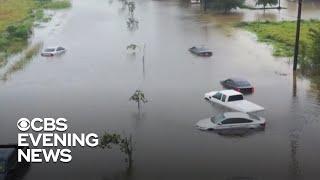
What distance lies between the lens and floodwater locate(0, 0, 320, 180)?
81.0ft

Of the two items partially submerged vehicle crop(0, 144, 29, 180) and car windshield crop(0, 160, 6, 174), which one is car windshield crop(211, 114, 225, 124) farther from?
car windshield crop(0, 160, 6, 174)

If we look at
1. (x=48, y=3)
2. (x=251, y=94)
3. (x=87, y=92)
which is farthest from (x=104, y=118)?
(x=48, y=3)

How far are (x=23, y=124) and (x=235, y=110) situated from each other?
1287 centimetres

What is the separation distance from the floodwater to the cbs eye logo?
1.45 ft

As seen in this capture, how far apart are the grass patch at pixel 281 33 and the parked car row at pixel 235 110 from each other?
13.7m

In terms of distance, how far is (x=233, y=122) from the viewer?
2948 centimetres

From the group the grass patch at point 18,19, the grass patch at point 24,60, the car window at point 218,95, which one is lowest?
the car window at point 218,95

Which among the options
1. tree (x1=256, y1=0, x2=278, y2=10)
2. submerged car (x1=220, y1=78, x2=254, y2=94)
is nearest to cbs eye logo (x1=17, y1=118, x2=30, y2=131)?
submerged car (x1=220, y1=78, x2=254, y2=94)

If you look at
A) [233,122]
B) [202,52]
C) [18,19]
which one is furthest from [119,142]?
[18,19]

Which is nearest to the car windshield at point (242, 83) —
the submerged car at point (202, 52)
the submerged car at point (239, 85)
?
the submerged car at point (239, 85)

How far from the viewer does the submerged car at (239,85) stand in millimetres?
37594

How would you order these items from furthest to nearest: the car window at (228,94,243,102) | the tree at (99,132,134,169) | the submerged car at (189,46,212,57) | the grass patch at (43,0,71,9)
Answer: the grass patch at (43,0,71,9) < the submerged car at (189,46,212,57) < the car window at (228,94,243,102) < the tree at (99,132,134,169)

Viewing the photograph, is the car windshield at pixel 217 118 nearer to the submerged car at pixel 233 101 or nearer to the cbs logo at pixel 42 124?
the submerged car at pixel 233 101

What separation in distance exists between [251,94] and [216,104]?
12.7 ft
